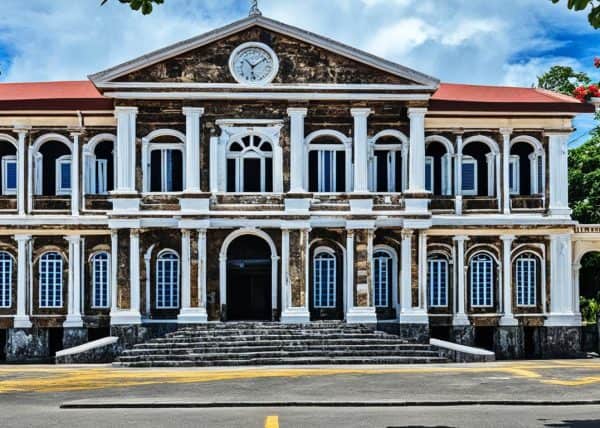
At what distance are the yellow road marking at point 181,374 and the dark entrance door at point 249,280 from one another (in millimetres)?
6524

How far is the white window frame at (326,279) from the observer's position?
111 ft

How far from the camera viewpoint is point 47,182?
34.5 m

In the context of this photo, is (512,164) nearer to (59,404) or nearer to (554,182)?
(554,182)

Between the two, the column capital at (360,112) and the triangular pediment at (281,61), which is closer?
the triangular pediment at (281,61)

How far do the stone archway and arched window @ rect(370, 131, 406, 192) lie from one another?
398 centimetres

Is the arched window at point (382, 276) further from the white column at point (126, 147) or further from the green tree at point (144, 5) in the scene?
the green tree at point (144, 5)

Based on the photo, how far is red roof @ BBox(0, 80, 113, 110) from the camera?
33531 mm

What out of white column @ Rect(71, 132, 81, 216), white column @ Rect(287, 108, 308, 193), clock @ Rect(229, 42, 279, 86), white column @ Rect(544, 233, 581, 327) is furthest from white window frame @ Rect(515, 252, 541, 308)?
white column @ Rect(71, 132, 81, 216)

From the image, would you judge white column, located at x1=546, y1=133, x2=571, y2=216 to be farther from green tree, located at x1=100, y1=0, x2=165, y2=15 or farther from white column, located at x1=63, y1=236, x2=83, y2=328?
green tree, located at x1=100, y1=0, x2=165, y2=15

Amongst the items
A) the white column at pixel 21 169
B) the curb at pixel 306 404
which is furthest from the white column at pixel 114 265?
the curb at pixel 306 404

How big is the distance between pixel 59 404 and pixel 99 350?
39.5ft

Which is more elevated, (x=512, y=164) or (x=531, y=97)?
(x=531, y=97)

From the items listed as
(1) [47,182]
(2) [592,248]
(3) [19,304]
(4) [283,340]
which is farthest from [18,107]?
(2) [592,248]

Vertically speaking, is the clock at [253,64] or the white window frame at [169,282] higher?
the clock at [253,64]
